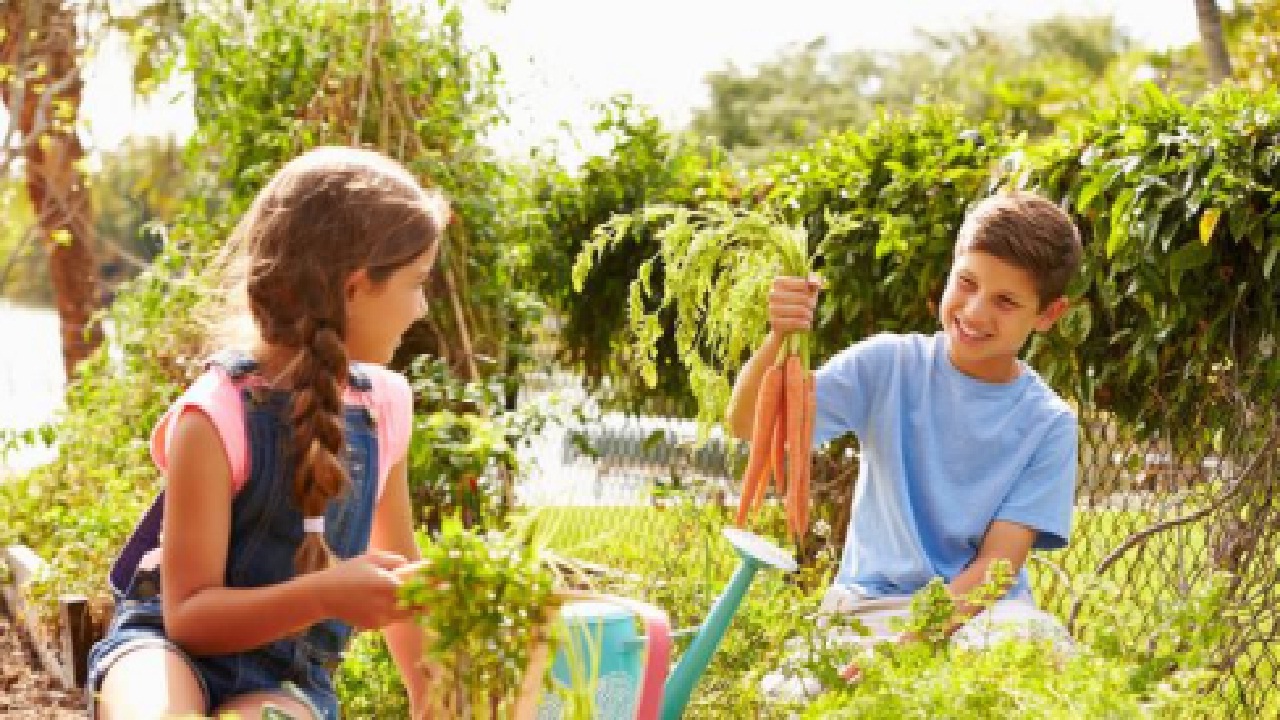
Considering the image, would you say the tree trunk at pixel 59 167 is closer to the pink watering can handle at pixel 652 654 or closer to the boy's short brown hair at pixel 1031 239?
the boy's short brown hair at pixel 1031 239

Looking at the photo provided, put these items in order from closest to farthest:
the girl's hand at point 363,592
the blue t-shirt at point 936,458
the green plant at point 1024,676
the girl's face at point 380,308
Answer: the green plant at point 1024,676
the girl's hand at point 363,592
the girl's face at point 380,308
the blue t-shirt at point 936,458

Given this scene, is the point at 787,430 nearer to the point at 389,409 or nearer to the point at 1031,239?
the point at 1031,239

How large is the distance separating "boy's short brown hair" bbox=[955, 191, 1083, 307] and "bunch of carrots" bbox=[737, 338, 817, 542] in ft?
1.35

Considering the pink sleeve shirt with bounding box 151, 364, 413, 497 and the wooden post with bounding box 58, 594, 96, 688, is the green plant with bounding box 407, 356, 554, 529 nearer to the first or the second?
the wooden post with bounding box 58, 594, 96, 688

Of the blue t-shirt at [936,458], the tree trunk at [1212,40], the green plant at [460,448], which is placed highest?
the tree trunk at [1212,40]

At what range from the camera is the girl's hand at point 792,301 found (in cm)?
281

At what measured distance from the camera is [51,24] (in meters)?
9.12

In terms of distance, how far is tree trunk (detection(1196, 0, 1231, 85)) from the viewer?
46.2ft

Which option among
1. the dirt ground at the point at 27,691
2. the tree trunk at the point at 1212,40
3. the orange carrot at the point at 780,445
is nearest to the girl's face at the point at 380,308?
the orange carrot at the point at 780,445

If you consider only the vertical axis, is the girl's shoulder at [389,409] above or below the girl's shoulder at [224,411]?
below

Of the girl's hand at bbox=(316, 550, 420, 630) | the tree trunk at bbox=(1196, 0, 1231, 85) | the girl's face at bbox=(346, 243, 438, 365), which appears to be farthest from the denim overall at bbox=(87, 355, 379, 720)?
the tree trunk at bbox=(1196, 0, 1231, 85)

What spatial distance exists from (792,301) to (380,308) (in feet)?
2.71

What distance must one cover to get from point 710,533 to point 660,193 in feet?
7.29

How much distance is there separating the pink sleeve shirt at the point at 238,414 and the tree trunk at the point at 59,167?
6.87m
